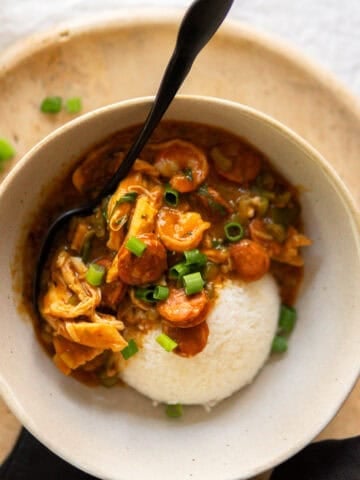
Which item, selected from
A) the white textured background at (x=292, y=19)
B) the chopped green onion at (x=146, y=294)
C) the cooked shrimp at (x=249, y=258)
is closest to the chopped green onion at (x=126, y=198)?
the chopped green onion at (x=146, y=294)

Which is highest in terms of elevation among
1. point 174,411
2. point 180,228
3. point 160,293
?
point 180,228

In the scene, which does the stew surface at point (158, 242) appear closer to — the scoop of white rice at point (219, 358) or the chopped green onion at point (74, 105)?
the scoop of white rice at point (219, 358)

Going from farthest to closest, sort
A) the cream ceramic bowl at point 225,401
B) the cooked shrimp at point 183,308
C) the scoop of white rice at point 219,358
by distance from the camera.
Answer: the scoop of white rice at point 219,358
the cooked shrimp at point 183,308
the cream ceramic bowl at point 225,401

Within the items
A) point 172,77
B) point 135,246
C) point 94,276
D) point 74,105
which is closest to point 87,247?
point 94,276

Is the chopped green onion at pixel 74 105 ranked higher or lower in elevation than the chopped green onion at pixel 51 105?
higher

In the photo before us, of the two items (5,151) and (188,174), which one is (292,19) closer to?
(188,174)

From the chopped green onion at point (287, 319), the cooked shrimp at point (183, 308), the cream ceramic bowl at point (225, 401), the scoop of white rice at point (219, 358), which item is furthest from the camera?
the chopped green onion at point (287, 319)

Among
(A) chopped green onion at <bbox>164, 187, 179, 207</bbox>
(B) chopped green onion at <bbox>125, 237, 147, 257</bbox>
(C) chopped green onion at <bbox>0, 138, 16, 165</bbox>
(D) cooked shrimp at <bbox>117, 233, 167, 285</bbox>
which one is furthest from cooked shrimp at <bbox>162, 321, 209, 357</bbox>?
(C) chopped green onion at <bbox>0, 138, 16, 165</bbox>

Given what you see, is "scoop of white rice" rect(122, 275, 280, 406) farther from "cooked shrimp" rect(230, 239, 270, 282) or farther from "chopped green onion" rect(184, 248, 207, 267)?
"chopped green onion" rect(184, 248, 207, 267)
